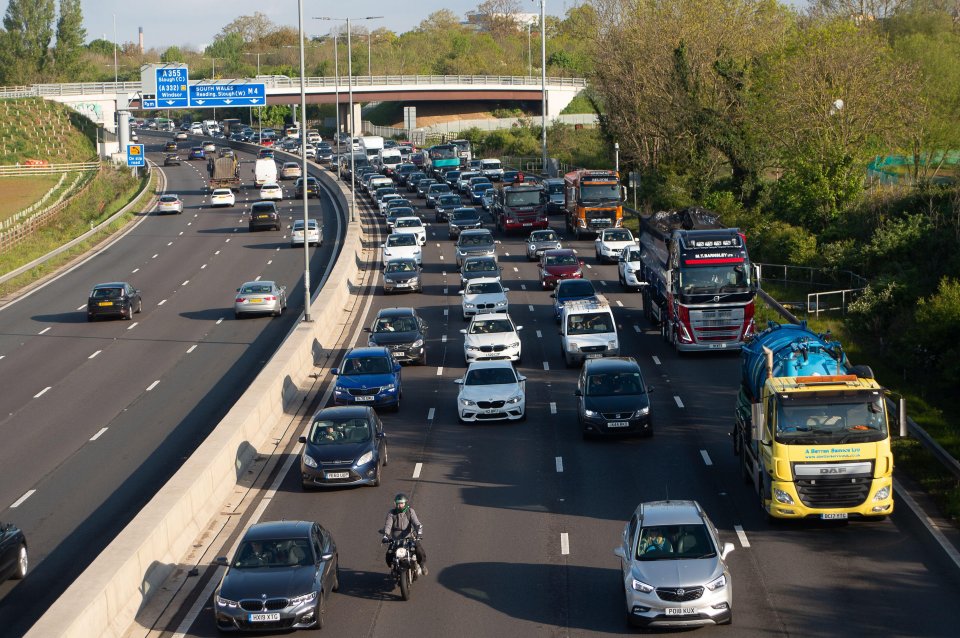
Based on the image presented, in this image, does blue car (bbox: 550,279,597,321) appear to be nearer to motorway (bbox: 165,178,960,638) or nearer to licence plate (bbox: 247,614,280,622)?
motorway (bbox: 165,178,960,638)

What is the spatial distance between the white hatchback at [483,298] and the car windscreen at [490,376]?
12.0 metres

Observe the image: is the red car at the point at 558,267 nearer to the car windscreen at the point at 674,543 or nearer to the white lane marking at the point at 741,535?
the white lane marking at the point at 741,535

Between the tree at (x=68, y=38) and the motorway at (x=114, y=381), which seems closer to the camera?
the motorway at (x=114, y=381)

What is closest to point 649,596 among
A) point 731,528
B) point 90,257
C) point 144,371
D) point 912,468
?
point 731,528

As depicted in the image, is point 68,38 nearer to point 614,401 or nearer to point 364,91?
point 364,91

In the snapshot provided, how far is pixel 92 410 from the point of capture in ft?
108

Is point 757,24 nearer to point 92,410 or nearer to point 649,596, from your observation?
point 92,410

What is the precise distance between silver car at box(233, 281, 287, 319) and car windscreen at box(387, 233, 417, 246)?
11.4 m

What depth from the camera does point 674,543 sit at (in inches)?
675

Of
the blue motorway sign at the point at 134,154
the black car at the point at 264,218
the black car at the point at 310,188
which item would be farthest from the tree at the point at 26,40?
the black car at the point at 264,218

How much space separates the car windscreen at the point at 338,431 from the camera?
2511 centimetres

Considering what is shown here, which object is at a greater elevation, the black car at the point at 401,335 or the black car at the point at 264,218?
the black car at the point at 264,218

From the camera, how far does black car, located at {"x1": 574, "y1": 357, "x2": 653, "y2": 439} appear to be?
1083 inches

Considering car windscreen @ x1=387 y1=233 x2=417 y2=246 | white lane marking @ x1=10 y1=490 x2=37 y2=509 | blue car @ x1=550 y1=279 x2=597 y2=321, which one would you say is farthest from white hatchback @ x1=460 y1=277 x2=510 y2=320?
white lane marking @ x1=10 y1=490 x2=37 y2=509
